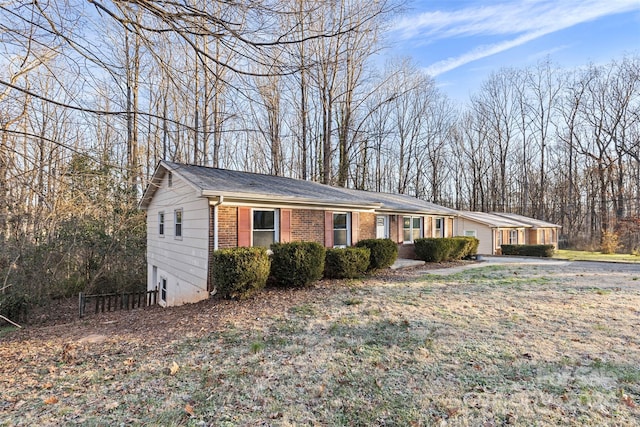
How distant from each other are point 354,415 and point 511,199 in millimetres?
38138

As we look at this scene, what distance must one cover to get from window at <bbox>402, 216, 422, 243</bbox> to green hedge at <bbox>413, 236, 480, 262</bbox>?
1.36ft

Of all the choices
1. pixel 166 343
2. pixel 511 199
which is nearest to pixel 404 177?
pixel 511 199

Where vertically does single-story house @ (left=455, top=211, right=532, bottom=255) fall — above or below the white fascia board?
below

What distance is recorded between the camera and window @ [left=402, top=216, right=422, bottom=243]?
1460cm

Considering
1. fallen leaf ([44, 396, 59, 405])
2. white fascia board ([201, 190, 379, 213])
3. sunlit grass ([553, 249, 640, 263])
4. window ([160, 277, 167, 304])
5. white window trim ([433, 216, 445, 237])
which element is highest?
white fascia board ([201, 190, 379, 213])

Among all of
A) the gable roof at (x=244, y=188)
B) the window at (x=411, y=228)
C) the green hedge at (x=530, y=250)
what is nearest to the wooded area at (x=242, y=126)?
the gable roof at (x=244, y=188)

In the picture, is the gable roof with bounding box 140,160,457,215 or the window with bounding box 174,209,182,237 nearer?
the gable roof with bounding box 140,160,457,215

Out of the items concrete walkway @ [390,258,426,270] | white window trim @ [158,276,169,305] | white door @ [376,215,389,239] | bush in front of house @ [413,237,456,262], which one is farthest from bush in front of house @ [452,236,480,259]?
white window trim @ [158,276,169,305]

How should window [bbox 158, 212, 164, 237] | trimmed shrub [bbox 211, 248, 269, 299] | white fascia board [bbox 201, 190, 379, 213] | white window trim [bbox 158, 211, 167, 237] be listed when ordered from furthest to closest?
window [bbox 158, 212, 164, 237]
white window trim [bbox 158, 211, 167, 237]
white fascia board [bbox 201, 190, 379, 213]
trimmed shrub [bbox 211, 248, 269, 299]

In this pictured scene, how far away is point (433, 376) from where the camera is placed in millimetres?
3592

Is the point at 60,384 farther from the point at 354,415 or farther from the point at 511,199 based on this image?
the point at 511,199

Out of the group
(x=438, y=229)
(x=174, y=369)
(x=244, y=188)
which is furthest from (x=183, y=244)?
(x=438, y=229)

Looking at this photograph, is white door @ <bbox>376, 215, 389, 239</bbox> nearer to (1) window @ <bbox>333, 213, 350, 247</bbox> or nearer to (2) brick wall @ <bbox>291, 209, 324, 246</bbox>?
(1) window @ <bbox>333, 213, 350, 247</bbox>

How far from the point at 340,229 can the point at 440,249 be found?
211 inches
